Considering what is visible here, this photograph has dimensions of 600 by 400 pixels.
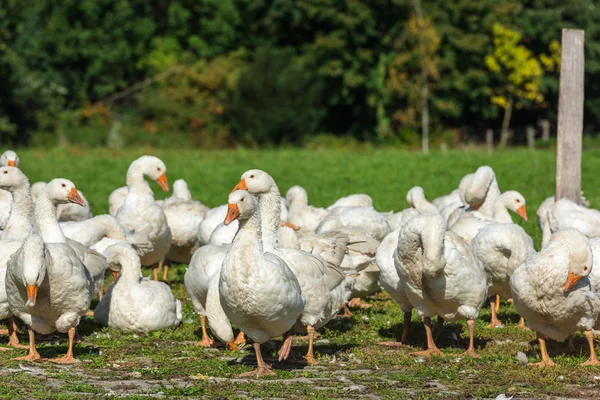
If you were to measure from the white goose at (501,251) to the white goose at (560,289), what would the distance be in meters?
1.71

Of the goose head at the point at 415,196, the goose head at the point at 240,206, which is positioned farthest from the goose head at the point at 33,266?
the goose head at the point at 415,196

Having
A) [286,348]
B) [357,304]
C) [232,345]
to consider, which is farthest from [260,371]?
[357,304]

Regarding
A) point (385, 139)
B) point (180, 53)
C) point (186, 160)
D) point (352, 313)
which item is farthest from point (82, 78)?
point (352, 313)

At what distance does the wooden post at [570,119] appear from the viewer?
14.6 m

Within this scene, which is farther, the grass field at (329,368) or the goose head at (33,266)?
the goose head at (33,266)

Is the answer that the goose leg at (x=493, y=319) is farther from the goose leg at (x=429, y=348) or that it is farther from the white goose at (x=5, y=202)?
the white goose at (x=5, y=202)

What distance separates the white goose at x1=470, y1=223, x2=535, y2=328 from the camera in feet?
37.6

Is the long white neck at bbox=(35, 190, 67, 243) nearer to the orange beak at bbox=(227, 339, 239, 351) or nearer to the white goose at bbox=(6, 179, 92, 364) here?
the white goose at bbox=(6, 179, 92, 364)

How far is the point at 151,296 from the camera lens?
36.8ft

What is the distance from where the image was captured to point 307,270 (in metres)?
9.90

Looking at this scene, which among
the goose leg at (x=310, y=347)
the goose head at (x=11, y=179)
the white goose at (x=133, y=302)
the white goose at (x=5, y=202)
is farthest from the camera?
the white goose at (x=5, y=202)

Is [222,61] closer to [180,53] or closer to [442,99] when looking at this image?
[180,53]

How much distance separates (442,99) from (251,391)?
1708 inches

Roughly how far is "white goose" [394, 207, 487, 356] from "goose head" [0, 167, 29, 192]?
15.4 feet
